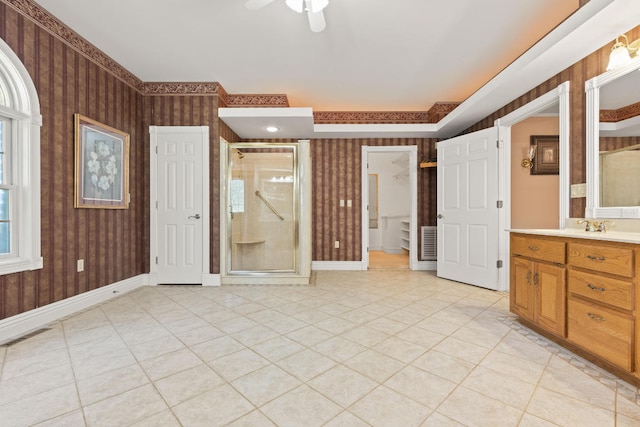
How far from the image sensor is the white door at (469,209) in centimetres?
327

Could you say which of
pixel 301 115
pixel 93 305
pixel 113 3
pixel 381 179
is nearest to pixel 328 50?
Result: pixel 301 115

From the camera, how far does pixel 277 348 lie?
181cm

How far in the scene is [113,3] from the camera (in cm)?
215

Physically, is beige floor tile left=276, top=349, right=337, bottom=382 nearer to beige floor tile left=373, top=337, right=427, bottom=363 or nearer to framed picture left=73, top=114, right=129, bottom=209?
beige floor tile left=373, top=337, right=427, bottom=363

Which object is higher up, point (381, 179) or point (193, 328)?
point (381, 179)

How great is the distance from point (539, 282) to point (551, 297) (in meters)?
0.14

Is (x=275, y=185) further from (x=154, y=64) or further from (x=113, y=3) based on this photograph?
(x=113, y=3)

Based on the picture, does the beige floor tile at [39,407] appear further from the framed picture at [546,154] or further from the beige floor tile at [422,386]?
the framed picture at [546,154]

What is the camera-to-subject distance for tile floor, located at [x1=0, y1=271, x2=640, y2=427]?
1.21m

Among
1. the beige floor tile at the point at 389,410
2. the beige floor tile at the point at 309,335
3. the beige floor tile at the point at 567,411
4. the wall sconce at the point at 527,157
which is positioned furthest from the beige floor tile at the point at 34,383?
the wall sconce at the point at 527,157

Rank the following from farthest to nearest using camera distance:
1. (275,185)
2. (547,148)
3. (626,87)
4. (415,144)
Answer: (415,144)
(275,185)
(547,148)
(626,87)

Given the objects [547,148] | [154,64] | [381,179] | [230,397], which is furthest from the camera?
[381,179]

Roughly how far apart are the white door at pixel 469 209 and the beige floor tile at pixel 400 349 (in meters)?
2.02

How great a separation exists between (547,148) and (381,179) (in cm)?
342
